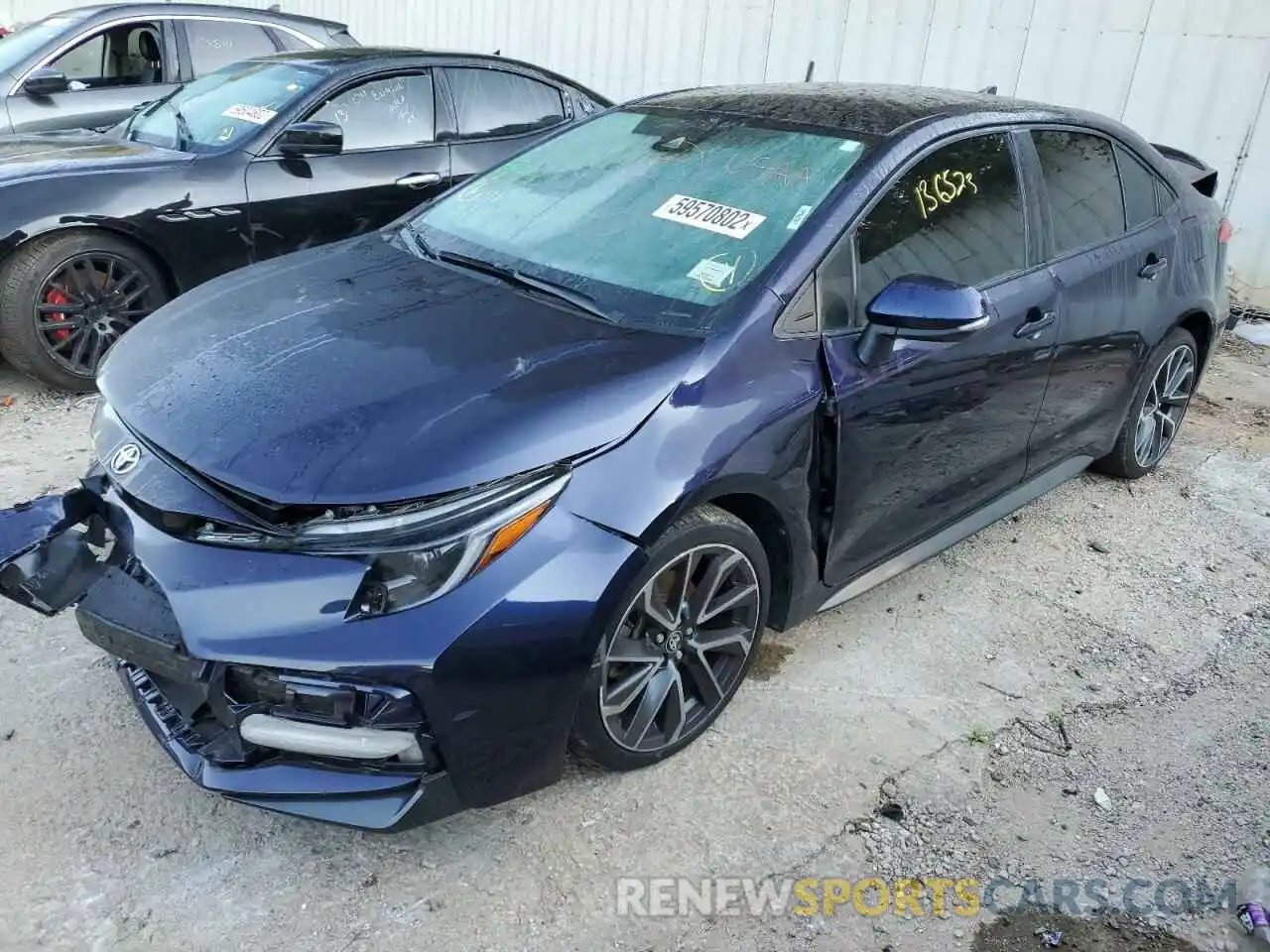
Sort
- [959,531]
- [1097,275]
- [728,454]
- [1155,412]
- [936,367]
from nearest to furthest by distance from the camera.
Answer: [728,454], [936,367], [959,531], [1097,275], [1155,412]

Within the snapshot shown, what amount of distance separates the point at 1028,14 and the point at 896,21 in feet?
3.28

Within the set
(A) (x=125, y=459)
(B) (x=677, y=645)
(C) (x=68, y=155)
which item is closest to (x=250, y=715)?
(A) (x=125, y=459)

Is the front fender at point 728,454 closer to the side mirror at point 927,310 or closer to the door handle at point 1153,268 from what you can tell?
the side mirror at point 927,310

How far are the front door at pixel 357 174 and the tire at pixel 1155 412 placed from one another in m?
3.64

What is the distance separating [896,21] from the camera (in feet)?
25.4

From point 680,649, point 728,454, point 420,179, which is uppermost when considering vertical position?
point 728,454

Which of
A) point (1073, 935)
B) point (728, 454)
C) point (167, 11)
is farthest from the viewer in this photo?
point (167, 11)

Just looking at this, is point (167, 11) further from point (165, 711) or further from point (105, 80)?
point (165, 711)

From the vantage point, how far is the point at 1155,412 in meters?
4.51

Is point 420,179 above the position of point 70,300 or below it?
above

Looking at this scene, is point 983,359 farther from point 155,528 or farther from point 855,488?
point 155,528

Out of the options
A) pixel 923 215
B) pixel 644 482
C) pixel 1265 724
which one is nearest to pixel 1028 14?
pixel 923 215

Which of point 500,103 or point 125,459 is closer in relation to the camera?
point 125,459

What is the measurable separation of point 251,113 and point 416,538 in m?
3.91
